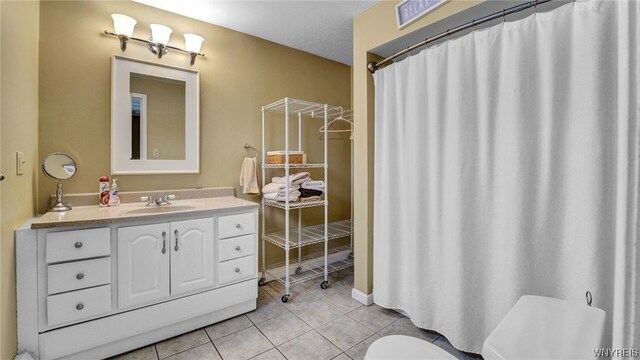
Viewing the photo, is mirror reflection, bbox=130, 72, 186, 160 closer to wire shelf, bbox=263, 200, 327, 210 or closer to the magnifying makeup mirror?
the magnifying makeup mirror

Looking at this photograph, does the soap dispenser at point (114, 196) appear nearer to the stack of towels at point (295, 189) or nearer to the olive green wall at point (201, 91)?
the olive green wall at point (201, 91)

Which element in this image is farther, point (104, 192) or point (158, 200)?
point (158, 200)

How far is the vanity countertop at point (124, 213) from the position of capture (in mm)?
1442

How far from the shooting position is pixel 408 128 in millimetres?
1868

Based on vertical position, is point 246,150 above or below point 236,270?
above

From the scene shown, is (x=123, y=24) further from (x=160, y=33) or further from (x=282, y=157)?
(x=282, y=157)

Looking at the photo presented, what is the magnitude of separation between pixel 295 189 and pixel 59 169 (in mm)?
1596

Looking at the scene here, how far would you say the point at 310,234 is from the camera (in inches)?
111

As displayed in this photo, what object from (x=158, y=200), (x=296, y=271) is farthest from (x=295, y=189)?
(x=158, y=200)

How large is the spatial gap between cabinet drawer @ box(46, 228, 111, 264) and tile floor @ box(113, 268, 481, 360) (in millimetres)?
670

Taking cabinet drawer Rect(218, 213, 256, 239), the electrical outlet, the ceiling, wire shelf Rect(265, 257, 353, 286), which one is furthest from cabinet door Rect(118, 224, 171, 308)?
the ceiling

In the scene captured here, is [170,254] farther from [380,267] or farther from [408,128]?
[408,128]

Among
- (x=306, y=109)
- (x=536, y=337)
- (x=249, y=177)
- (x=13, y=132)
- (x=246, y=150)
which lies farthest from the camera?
(x=306, y=109)

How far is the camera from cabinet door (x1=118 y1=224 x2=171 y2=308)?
160 cm
